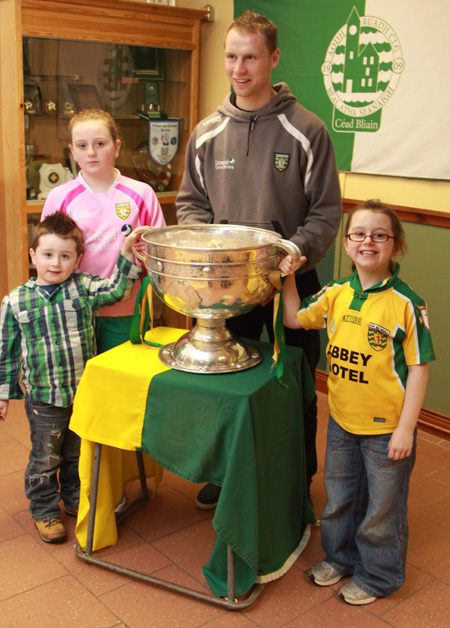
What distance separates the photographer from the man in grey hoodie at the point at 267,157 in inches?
83.2

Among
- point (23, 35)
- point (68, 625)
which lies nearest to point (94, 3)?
point (23, 35)

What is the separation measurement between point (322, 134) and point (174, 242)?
648 mm

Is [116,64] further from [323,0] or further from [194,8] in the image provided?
[323,0]

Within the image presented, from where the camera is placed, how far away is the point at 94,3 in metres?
3.28

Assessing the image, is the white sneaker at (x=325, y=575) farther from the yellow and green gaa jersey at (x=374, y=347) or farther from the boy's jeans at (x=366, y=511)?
the yellow and green gaa jersey at (x=374, y=347)

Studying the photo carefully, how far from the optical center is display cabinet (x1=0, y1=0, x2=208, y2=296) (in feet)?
10.4

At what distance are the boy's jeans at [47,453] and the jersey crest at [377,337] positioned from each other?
1.01m

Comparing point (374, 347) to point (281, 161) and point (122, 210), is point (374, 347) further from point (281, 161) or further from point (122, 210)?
point (122, 210)

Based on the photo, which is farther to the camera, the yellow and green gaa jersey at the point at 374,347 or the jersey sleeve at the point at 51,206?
the jersey sleeve at the point at 51,206

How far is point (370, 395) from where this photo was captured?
1866 mm

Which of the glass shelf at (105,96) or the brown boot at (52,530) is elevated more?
the glass shelf at (105,96)

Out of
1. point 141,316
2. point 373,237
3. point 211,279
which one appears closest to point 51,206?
point 141,316

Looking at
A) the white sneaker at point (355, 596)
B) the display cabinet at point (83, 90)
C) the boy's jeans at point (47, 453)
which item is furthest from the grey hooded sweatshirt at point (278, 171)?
the display cabinet at point (83, 90)

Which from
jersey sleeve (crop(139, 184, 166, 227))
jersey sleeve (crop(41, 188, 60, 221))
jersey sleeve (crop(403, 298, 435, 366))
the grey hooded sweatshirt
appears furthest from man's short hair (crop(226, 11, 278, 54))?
jersey sleeve (crop(403, 298, 435, 366))
